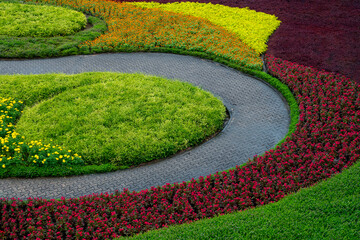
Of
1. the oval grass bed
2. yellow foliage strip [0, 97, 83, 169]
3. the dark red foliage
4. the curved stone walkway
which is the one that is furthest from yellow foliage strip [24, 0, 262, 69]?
yellow foliage strip [0, 97, 83, 169]

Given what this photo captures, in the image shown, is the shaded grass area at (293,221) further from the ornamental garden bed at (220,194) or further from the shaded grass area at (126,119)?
the shaded grass area at (126,119)

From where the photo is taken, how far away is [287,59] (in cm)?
1495

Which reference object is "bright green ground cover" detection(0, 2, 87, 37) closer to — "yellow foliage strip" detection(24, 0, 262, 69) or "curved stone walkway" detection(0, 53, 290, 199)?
"yellow foliage strip" detection(24, 0, 262, 69)

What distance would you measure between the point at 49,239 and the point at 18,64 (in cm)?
1055

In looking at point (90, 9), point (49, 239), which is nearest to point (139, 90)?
point (49, 239)

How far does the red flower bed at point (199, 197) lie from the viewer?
7.49 metres

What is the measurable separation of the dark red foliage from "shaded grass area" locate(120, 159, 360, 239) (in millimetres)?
7058

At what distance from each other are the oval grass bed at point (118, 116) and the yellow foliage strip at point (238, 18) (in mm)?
5549

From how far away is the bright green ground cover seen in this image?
58.7 feet

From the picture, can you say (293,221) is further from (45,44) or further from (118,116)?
(45,44)

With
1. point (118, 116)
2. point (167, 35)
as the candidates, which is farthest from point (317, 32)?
point (118, 116)

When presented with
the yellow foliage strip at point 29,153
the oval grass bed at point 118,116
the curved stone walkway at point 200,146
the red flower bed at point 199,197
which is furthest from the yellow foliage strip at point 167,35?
the yellow foliage strip at point 29,153

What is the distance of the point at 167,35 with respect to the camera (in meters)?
17.2

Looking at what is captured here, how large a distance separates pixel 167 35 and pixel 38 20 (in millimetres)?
7081
